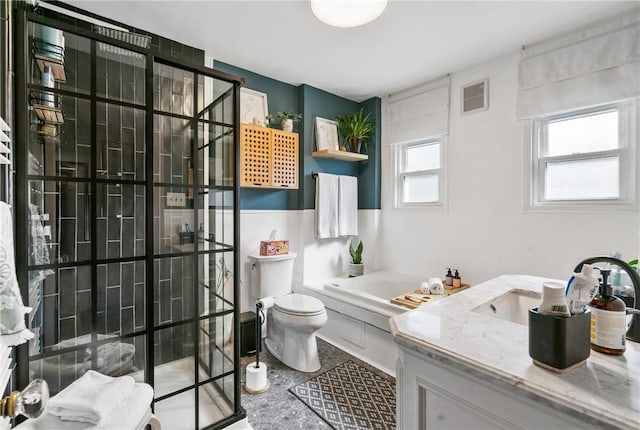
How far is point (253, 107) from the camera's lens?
270cm

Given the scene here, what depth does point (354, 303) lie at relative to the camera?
2467 mm

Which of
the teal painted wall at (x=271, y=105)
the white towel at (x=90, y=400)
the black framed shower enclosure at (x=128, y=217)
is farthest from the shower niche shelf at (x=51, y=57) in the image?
the teal painted wall at (x=271, y=105)

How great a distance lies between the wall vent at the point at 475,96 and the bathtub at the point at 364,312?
1748 mm

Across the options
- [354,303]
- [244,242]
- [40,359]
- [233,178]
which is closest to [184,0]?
[233,178]

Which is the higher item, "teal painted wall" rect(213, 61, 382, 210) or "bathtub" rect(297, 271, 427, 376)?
"teal painted wall" rect(213, 61, 382, 210)

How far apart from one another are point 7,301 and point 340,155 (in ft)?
8.74

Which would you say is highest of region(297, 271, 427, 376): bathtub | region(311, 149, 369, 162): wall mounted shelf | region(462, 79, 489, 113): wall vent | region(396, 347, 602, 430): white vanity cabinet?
region(462, 79, 489, 113): wall vent

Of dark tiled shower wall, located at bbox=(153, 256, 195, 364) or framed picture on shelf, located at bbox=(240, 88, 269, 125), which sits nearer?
dark tiled shower wall, located at bbox=(153, 256, 195, 364)

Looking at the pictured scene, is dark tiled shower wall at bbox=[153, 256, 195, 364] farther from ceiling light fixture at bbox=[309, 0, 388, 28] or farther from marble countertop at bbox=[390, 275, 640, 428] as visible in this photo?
ceiling light fixture at bbox=[309, 0, 388, 28]

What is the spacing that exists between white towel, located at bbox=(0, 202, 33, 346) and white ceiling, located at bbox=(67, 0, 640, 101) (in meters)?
1.72

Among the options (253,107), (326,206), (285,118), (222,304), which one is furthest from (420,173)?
(222,304)

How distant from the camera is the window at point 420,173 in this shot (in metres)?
3.00

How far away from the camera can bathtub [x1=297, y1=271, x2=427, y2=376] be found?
2.24m

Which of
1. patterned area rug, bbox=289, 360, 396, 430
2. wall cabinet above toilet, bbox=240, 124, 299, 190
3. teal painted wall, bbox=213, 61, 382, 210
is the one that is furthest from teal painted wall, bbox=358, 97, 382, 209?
patterned area rug, bbox=289, 360, 396, 430
